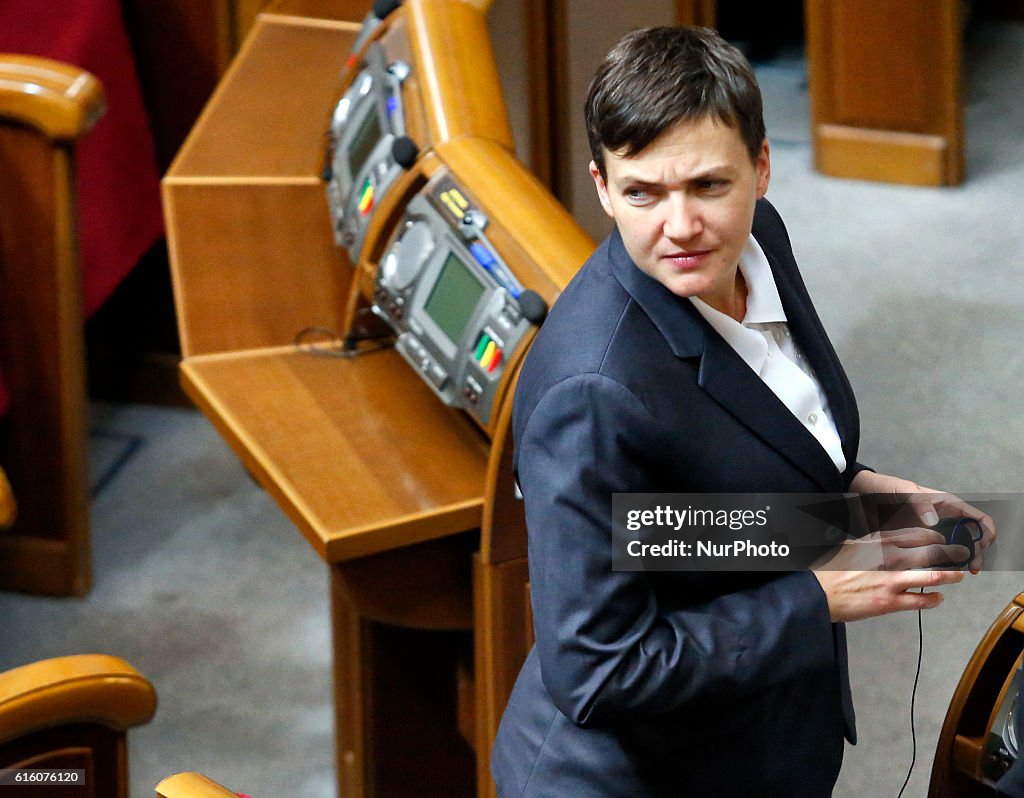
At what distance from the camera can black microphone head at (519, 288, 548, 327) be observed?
2232 millimetres

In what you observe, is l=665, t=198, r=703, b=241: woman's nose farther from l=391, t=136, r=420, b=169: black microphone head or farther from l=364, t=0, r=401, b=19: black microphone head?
l=364, t=0, r=401, b=19: black microphone head

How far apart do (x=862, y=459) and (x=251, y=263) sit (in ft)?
4.53

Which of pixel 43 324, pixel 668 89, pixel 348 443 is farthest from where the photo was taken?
pixel 43 324

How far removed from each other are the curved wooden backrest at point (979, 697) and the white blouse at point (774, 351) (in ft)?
1.40

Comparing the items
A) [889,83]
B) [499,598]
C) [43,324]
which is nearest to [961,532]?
[499,598]

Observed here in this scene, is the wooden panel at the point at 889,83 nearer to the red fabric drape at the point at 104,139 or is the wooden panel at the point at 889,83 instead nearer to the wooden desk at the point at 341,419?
the wooden desk at the point at 341,419

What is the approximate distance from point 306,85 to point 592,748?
2227 millimetres

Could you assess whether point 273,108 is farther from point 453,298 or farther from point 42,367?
point 453,298

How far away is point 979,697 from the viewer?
184 cm

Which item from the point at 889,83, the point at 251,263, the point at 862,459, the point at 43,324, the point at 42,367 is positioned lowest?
the point at 862,459

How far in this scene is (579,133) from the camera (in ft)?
11.3

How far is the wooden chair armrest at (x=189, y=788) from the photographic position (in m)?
1.53

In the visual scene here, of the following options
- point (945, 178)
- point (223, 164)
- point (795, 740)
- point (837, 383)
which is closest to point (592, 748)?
point (795, 740)

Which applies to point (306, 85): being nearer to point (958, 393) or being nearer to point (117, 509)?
point (117, 509)
